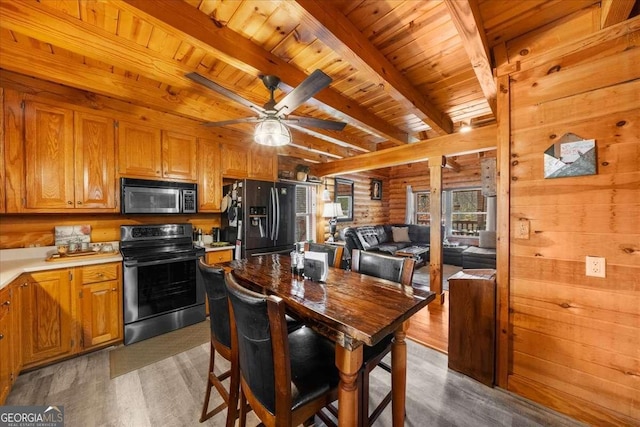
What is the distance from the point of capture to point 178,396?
1834mm

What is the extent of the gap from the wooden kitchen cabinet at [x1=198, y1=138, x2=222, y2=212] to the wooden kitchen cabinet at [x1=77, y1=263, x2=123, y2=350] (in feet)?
3.94

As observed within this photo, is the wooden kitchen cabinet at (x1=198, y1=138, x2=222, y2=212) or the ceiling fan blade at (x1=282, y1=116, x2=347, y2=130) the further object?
the wooden kitchen cabinet at (x1=198, y1=138, x2=222, y2=212)

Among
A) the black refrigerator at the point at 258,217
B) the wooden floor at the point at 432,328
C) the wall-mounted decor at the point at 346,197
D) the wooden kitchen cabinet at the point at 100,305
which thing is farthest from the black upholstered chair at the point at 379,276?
the wall-mounted decor at the point at 346,197

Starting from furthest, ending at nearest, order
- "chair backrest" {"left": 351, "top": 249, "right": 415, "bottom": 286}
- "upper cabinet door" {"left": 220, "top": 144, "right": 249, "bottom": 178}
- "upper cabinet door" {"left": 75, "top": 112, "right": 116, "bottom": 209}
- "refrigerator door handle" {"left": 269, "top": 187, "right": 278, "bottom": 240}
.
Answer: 1. "refrigerator door handle" {"left": 269, "top": 187, "right": 278, "bottom": 240}
2. "upper cabinet door" {"left": 220, "top": 144, "right": 249, "bottom": 178}
3. "upper cabinet door" {"left": 75, "top": 112, "right": 116, "bottom": 209}
4. "chair backrest" {"left": 351, "top": 249, "right": 415, "bottom": 286}

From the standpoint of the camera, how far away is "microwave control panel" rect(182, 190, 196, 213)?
3078 mm

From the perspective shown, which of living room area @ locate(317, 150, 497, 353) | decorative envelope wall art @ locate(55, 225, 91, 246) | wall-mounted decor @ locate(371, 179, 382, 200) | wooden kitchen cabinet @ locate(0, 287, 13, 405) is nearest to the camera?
wooden kitchen cabinet @ locate(0, 287, 13, 405)

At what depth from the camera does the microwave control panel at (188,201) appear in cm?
308

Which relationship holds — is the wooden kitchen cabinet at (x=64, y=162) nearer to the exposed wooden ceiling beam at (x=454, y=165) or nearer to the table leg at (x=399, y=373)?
Answer: the table leg at (x=399, y=373)

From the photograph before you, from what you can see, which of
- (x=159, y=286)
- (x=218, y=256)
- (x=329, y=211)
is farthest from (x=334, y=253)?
(x=329, y=211)

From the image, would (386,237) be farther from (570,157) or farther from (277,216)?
(570,157)

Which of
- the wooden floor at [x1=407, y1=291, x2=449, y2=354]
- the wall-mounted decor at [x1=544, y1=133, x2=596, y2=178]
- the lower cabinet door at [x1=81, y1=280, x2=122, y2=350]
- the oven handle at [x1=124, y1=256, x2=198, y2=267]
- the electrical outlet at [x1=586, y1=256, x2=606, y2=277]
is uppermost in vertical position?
the wall-mounted decor at [x1=544, y1=133, x2=596, y2=178]

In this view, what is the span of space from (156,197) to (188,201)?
35cm

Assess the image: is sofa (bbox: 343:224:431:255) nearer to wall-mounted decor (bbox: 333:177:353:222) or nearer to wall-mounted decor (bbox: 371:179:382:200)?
wall-mounted decor (bbox: 333:177:353:222)

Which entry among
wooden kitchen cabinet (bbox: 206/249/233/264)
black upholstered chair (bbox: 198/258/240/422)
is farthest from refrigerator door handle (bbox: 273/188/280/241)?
black upholstered chair (bbox: 198/258/240/422)
